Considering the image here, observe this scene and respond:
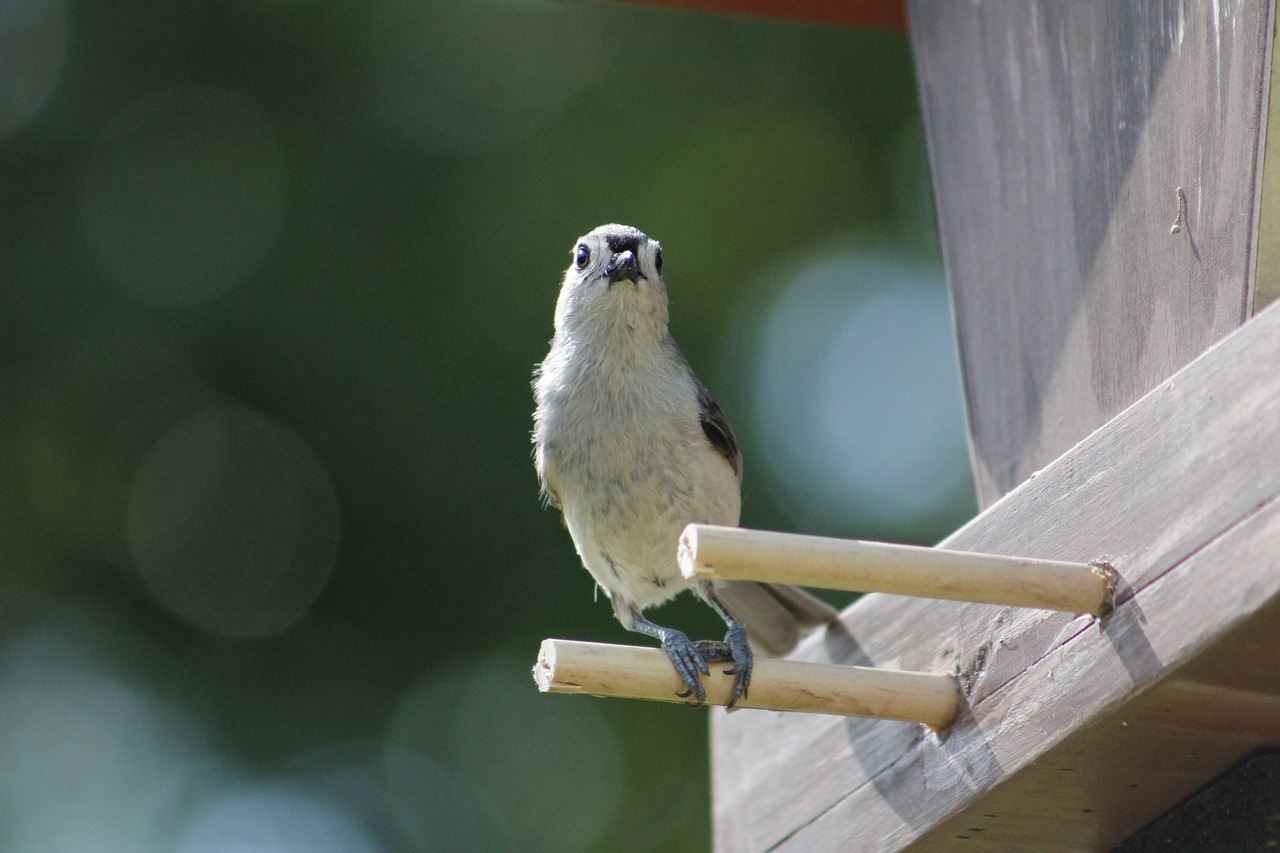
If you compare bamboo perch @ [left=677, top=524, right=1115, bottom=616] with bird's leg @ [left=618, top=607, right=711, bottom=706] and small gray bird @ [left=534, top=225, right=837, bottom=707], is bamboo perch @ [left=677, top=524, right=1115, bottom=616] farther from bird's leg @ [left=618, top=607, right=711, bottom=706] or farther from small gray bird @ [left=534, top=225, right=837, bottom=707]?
small gray bird @ [left=534, top=225, right=837, bottom=707]

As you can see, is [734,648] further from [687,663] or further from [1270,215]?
[1270,215]

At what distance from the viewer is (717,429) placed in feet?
11.9

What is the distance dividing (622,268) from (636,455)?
0.63 m

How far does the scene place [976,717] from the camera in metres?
2.50

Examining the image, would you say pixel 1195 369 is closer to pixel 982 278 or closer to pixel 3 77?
pixel 982 278

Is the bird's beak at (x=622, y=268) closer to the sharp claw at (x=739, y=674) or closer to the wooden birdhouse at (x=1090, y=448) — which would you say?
the wooden birdhouse at (x=1090, y=448)

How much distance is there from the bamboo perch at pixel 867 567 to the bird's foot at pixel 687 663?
1.54 feet

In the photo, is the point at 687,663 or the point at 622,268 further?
the point at 622,268

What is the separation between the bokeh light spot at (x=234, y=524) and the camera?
5.26 meters

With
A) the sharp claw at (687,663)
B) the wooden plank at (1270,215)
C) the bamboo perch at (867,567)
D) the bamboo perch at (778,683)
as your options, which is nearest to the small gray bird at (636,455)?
the sharp claw at (687,663)

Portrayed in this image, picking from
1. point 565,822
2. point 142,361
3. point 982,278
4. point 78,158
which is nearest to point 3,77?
point 78,158

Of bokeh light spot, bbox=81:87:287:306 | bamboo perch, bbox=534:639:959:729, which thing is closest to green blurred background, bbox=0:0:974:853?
bokeh light spot, bbox=81:87:287:306

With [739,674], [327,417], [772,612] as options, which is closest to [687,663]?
[739,674]

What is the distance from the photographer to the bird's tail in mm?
3547
